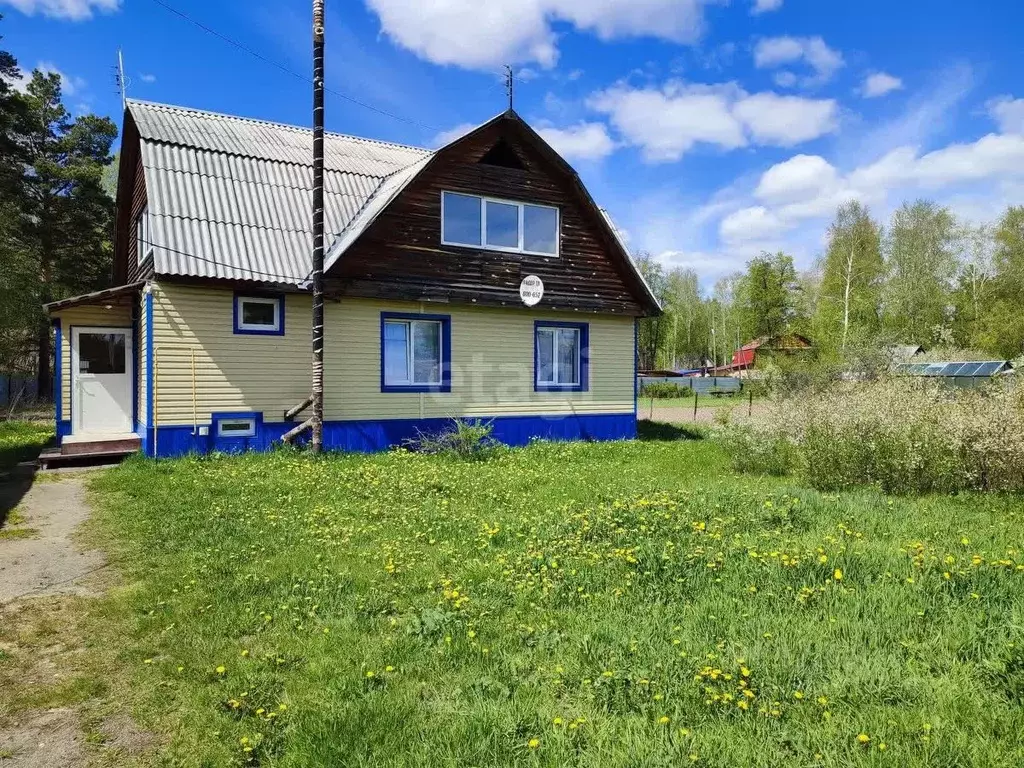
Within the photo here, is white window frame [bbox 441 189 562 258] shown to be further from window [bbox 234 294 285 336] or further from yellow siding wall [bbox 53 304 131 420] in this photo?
yellow siding wall [bbox 53 304 131 420]

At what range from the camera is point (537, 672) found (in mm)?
3754

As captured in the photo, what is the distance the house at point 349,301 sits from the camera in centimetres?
1211

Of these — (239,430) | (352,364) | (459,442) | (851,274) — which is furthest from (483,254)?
(851,274)

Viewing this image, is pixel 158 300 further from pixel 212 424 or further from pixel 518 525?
pixel 518 525

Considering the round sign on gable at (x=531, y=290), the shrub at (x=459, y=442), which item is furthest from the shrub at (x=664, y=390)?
the shrub at (x=459, y=442)

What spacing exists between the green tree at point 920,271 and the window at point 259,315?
4488 cm

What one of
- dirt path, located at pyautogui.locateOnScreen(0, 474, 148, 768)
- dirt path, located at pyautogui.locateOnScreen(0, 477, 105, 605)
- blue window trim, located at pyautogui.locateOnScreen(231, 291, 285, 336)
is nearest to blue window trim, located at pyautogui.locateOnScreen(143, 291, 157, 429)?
blue window trim, located at pyautogui.locateOnScreen(231, 291, 285, 336)

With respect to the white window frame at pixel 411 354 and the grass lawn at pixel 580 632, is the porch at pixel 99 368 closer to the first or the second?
the white window frame at pixel 411 354

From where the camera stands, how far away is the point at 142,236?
1427cm

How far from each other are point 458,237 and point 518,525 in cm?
884

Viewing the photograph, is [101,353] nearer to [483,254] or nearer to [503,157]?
[483,254]

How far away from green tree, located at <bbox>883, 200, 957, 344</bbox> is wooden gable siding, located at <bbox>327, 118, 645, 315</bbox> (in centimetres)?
3822

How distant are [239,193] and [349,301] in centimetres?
332

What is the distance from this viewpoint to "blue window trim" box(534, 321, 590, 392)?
50.5ft
